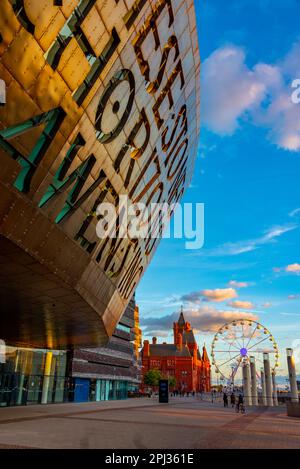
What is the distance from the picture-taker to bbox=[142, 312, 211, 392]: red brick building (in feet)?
523

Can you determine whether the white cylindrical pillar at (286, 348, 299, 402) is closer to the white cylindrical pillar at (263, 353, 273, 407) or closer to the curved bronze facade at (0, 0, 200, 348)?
the white cylindrical pillar at (263, 353, 273, 407)

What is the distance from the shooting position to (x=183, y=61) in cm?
1645

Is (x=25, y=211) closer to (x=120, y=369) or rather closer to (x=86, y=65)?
(x=86, y=65)

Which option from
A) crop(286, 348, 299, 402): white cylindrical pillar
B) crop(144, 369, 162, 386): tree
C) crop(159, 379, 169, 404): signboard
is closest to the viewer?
crop(286, 348, 299, 402): white cylindrical pillar

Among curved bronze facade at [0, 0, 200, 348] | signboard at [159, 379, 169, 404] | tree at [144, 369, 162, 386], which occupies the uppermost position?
curved bronze facade at [0, 0, 200, 348]

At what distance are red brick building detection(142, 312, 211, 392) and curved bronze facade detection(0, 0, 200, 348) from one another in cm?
14317

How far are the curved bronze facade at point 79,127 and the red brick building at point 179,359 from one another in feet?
470

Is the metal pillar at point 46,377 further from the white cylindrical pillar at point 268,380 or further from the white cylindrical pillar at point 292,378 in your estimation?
the white cylindrical pillar at point 268,380

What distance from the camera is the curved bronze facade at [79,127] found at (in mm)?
10016

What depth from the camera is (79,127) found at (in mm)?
12250

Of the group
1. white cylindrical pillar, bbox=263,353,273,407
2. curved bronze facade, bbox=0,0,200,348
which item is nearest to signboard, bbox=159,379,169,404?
white cylindrical pillar, bbox=263,353,273,407

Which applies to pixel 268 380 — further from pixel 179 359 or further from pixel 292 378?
pixel 179 359
